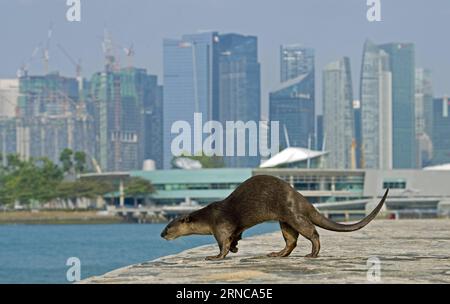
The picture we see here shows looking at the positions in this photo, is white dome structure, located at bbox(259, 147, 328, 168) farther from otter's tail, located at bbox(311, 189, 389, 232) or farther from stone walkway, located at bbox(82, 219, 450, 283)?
otter's tail, located at bbox(311, 189, 389, 232)

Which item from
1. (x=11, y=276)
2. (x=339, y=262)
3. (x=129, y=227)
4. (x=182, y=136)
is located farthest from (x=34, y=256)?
(x=182, y=136)

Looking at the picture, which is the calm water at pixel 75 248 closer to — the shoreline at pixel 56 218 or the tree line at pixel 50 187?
the shoreline at pixel 56 218

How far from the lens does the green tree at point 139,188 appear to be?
459 feet

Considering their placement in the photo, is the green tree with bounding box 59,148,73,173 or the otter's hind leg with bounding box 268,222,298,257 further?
the green tree with bounding box 59,148,73,173

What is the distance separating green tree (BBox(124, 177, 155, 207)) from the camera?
13988 cm

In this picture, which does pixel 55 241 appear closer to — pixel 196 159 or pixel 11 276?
pixel 11 276

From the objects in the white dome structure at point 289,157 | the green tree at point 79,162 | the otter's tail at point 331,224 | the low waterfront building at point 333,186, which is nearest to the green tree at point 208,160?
the green tree at point 79,162

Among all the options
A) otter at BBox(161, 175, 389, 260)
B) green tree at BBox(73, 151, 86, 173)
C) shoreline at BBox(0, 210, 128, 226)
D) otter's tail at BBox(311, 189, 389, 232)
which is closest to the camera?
otter at BBox(161, 175, 389, 260)

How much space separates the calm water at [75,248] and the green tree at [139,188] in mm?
6445

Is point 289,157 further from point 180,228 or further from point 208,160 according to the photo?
point 180,228

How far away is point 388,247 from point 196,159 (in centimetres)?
14049

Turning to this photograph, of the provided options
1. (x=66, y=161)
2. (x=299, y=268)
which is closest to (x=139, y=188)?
(x=66, y=161)

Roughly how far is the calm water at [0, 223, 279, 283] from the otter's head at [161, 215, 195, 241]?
41.0 metres

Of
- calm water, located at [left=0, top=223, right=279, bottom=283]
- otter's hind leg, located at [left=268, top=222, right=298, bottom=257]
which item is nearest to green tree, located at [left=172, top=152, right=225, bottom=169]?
calm water, located at [left=0, top=223, right=279, bottom=283]
